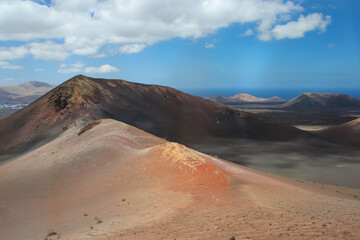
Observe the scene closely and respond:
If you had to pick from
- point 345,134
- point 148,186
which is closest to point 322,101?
point 345,134

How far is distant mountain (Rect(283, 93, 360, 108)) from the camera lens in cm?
11581

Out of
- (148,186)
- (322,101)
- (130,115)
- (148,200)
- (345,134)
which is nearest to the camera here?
(148,200)

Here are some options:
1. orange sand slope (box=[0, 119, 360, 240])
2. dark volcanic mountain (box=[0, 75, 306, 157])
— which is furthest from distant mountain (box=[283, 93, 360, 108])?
orange sand slope (box=[0, 119, 360, 240])

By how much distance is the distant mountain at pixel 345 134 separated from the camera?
3701cm

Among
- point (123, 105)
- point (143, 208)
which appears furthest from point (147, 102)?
point (143, 208)

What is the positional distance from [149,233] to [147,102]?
103ft

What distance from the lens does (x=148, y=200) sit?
922 cm

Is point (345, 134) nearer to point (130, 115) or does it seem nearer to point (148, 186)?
point (130, 115)

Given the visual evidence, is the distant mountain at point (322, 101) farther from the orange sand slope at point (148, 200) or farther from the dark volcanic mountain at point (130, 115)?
the orange sand slope at point (148, 200)

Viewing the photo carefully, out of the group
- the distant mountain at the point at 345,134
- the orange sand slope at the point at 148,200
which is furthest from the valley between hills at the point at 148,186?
the distant mountain at the point at 345,134

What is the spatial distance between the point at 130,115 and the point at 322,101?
111596 mm

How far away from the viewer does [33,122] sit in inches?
1128

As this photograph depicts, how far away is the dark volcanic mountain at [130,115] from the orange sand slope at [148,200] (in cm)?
1128

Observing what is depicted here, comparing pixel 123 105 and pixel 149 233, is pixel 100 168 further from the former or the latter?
pixel 123 105
